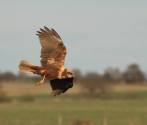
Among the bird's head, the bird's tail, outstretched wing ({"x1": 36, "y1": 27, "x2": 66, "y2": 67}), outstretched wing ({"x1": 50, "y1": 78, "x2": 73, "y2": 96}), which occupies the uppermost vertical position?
outstretched wing ({"x1": 36, "y1": 27, "x2": 66, "y2": 67})

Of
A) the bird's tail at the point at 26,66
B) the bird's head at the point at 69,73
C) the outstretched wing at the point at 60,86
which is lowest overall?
the outstretched wing at the point at 60,86

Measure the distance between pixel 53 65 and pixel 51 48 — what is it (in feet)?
1.44

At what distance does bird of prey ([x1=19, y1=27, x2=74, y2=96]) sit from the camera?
9828 millimetres

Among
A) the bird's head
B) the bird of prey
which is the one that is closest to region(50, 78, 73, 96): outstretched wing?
the bird of prey

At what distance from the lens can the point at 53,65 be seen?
33.0ft

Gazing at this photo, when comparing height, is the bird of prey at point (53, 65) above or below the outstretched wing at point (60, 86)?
Result: above

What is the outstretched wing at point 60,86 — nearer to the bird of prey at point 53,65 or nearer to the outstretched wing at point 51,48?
the bird of prey at point 53,65

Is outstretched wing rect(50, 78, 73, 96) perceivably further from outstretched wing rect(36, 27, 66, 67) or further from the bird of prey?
outstretched wing rect(36, 27, 66, 67)

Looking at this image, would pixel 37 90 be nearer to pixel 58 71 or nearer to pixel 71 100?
pixel 71 100

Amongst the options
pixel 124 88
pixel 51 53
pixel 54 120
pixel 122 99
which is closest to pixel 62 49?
pixel 51 53

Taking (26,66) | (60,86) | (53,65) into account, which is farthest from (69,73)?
(26,66)

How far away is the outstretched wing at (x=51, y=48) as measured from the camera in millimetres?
10109

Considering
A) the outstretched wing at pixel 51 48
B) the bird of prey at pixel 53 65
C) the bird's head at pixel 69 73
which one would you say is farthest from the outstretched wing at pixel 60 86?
the bird's head at pixel 69 73

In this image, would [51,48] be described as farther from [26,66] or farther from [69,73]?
[69,73]
